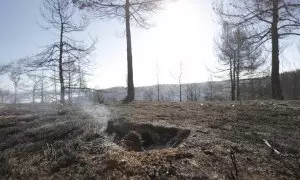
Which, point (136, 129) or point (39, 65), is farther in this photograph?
point (39, 65)

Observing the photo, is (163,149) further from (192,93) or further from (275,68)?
(192,93)

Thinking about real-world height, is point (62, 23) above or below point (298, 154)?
above

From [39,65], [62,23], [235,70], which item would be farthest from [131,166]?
[235,70]

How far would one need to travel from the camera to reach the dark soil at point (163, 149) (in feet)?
13.7

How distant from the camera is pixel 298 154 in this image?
15.0 ft

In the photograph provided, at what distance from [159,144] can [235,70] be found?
2405 cm

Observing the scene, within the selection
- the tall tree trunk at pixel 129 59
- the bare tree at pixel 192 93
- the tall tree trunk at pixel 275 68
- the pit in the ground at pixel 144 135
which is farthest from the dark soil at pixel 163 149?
the bare tree at pixel 192 93

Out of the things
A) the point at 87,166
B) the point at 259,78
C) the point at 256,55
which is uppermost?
the point at 256,55

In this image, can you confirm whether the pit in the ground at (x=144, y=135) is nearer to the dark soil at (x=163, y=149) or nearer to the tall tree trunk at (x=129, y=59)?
the dark soil at (x=163, y=149)

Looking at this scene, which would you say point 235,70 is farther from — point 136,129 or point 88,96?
point 136,129

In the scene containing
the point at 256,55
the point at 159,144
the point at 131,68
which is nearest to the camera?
the point at 159,144

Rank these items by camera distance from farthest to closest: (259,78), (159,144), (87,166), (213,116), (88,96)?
(259,78) < (88,96) < (213,116) < (159,144) < (87,166)

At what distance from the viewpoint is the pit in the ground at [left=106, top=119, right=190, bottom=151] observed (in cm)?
571

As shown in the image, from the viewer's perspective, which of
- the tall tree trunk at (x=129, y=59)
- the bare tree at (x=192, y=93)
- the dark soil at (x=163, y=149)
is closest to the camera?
the dark soil at (x=163, y=149)
